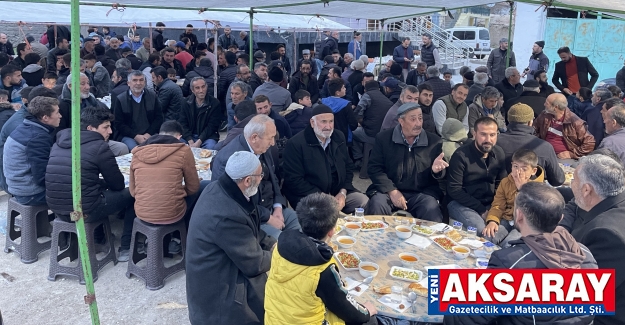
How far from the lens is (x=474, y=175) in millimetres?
4766

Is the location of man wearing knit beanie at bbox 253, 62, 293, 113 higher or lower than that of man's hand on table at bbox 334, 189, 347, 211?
higher

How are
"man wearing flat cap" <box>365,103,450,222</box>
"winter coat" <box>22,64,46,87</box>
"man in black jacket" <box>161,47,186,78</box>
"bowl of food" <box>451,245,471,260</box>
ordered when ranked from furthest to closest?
"man in black jacket" <box>161,47,186,78</box>
"winter coat" <box>22,64,46,87</box>
"man wearing flat cap" <box>365,103,450,222</box>
"bowl of food" <box>451,245,471,260</box>

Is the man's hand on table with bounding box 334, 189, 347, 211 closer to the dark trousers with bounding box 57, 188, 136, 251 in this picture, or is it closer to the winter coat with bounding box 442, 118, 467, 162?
the winter coat with bounding box 442, 118, 467, 162

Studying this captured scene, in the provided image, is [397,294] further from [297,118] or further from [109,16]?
[109,16]

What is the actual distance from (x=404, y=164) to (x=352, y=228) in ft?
4.94

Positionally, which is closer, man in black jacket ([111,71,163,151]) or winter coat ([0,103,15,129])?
winter coat ([0,103,15,129])

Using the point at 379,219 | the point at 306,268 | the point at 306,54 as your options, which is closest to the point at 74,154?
the point at 306,268

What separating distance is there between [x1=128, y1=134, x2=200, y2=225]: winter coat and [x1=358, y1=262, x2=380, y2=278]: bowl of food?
6.36 ft

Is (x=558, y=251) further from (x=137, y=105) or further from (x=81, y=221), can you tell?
(x=137, y=105)

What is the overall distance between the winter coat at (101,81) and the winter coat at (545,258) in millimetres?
8228

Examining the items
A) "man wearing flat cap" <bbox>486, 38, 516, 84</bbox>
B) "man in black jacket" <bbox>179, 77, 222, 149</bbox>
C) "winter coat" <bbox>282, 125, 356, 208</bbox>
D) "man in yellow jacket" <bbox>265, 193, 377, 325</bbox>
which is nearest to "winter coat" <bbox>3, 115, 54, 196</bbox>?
"winter coat" <bbox>282, 125, 356, 208</bbox>

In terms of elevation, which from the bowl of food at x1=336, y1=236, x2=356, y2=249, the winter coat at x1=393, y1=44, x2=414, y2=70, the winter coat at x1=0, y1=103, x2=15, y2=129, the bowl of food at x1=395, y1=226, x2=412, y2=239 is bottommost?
the bowl of food at x1=336, y1=236, x2=356, y2=249

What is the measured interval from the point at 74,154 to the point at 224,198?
929mm

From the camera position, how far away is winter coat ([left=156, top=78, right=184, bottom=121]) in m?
7.62
